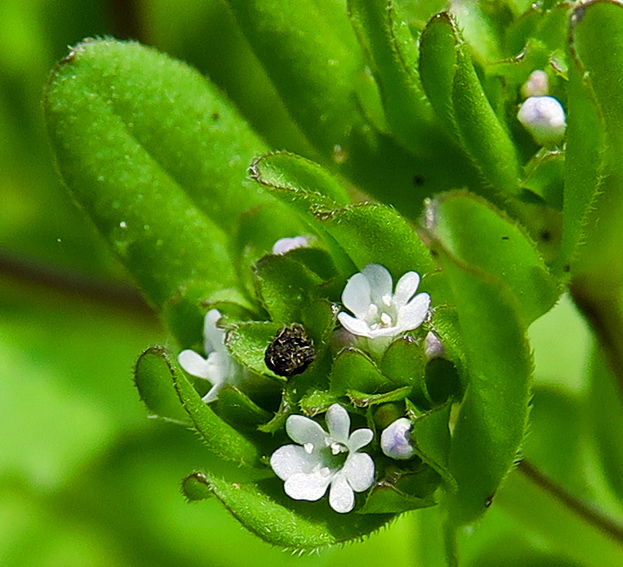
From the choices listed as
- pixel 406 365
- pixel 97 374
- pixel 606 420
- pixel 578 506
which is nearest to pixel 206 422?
pixel 406 365

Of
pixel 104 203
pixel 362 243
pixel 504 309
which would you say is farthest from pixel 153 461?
pixel 504 309

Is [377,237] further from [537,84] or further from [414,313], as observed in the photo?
[537,84]

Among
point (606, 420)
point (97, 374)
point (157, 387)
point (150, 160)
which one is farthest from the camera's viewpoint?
point (97, 374)

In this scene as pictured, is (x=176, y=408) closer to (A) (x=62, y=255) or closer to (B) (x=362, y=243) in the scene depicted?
(B) (x=362, y=243)

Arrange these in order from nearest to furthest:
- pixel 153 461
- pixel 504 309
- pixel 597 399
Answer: pixel 504 309 < pixel 597 399 < pixel 153 461

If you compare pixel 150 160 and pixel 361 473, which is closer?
pixel 361 473

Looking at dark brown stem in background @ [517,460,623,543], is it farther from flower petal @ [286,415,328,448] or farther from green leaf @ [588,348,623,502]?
flower petal @ [286,415,328,448]

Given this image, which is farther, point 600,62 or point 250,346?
point 250,346
